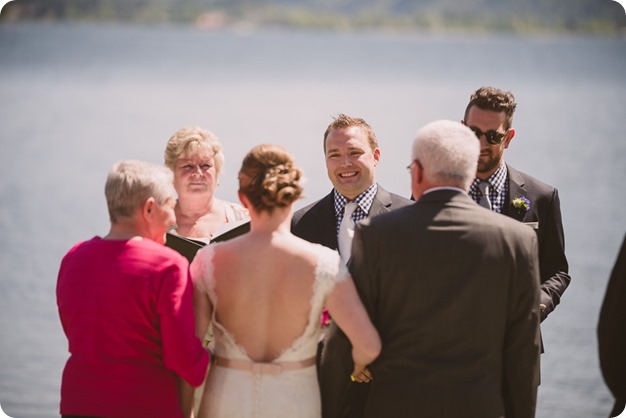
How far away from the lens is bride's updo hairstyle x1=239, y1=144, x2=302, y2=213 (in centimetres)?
395

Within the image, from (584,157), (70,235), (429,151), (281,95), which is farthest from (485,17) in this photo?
(429,151)

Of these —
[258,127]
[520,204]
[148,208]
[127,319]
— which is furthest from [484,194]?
[258,127]

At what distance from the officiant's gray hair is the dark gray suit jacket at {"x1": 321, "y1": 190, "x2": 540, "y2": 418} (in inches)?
33.8

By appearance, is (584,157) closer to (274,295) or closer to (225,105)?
(225,105)

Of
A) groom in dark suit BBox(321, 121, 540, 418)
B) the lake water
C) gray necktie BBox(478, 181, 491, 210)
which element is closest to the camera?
groom in dark suit BBox(321, 121, 540, 418)

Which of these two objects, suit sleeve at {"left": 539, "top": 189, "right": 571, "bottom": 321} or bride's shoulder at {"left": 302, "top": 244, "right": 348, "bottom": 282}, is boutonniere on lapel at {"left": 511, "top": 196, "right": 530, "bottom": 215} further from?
bride's shoulder at {"left": 302, "top": 244, "right": 348, "bottom": 282}

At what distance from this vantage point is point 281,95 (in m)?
45.5

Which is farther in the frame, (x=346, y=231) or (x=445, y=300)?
(x=346, y=231)

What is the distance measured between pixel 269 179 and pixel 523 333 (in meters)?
1.26

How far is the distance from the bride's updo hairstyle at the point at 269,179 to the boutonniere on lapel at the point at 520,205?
153 cm

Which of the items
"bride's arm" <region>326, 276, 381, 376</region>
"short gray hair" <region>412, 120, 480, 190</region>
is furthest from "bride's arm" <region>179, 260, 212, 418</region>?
"short gray hair" <region>412, 120, 480, 190</region>

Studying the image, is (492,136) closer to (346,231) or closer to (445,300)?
(346,231)

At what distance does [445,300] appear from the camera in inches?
156

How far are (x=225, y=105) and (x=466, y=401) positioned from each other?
3659 cm
